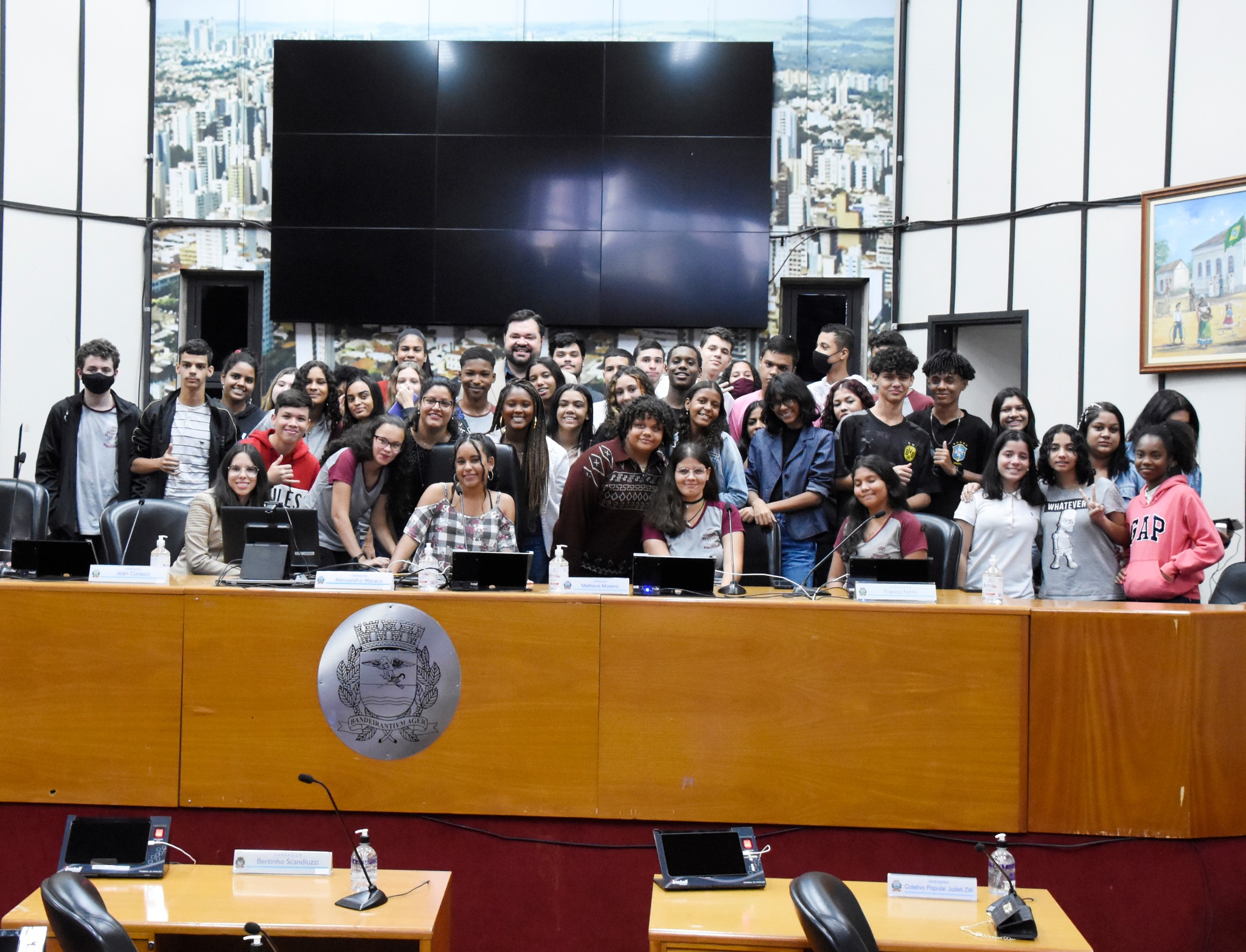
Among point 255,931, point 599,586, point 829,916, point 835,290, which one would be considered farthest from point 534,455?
point 835,290

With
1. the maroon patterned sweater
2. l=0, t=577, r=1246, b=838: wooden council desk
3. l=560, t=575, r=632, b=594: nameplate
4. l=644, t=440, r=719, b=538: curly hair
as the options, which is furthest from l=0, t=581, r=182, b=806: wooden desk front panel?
l=644, t=440, r=719, b=538: curly hair

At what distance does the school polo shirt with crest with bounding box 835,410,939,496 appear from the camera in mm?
4480

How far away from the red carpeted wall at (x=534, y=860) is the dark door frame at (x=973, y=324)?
4.42m

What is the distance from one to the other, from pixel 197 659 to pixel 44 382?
5.09 metres

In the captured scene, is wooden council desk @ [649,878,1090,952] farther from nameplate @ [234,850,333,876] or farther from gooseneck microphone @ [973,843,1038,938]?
nameplate @ [234,850,333,876]

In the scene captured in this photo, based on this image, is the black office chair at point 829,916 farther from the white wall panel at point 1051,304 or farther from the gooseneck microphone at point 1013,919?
the white wall panel at point 1051,304

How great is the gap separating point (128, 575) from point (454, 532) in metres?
1.04

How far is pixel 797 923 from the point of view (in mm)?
2135

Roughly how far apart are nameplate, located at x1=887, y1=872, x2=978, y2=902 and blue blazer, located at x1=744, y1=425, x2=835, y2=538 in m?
2.02

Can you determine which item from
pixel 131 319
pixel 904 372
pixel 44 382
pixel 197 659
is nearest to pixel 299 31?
pixel 131 319

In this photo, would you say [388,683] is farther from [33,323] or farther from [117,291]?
[117,291]

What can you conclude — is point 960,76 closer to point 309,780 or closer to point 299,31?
point 299,31

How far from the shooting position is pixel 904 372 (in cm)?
451

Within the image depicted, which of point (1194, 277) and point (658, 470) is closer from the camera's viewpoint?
point (658, 470)
